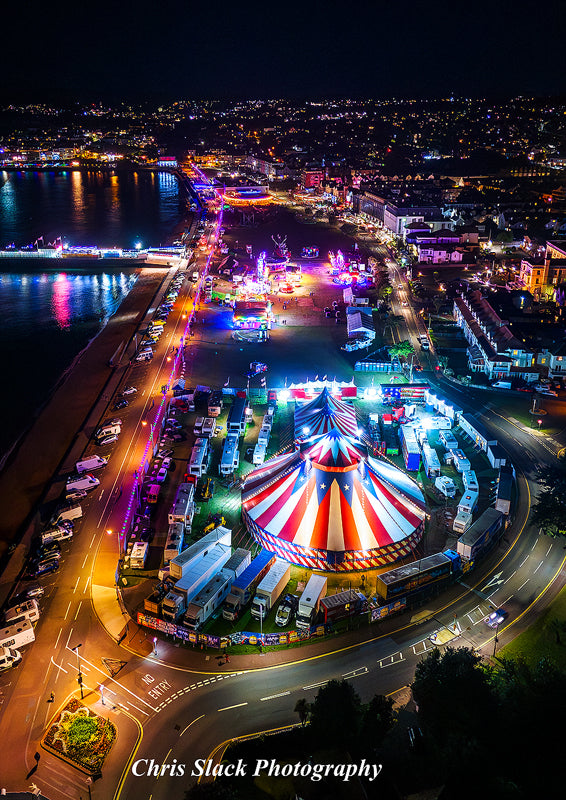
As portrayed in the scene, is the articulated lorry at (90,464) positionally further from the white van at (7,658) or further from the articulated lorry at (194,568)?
the white van at (7,658)

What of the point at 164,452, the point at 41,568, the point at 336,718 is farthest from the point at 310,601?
the point at 164,452

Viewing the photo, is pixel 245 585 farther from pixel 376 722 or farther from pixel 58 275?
pixel 58 275

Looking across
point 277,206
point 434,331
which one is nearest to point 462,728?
point 434,331

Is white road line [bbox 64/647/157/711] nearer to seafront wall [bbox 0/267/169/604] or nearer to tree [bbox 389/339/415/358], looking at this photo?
seafront wall [bbox 0/267/169/604]

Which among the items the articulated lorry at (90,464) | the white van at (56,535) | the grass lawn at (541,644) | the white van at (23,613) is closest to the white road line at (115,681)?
the white van at (23,613)

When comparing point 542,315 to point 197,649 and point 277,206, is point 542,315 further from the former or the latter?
point 277,206

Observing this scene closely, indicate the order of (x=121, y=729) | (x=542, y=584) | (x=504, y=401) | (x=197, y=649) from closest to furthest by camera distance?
(x=121, y=729)
(x=197, y=649)
(x=542, y=584)
(x=504, y=401)
